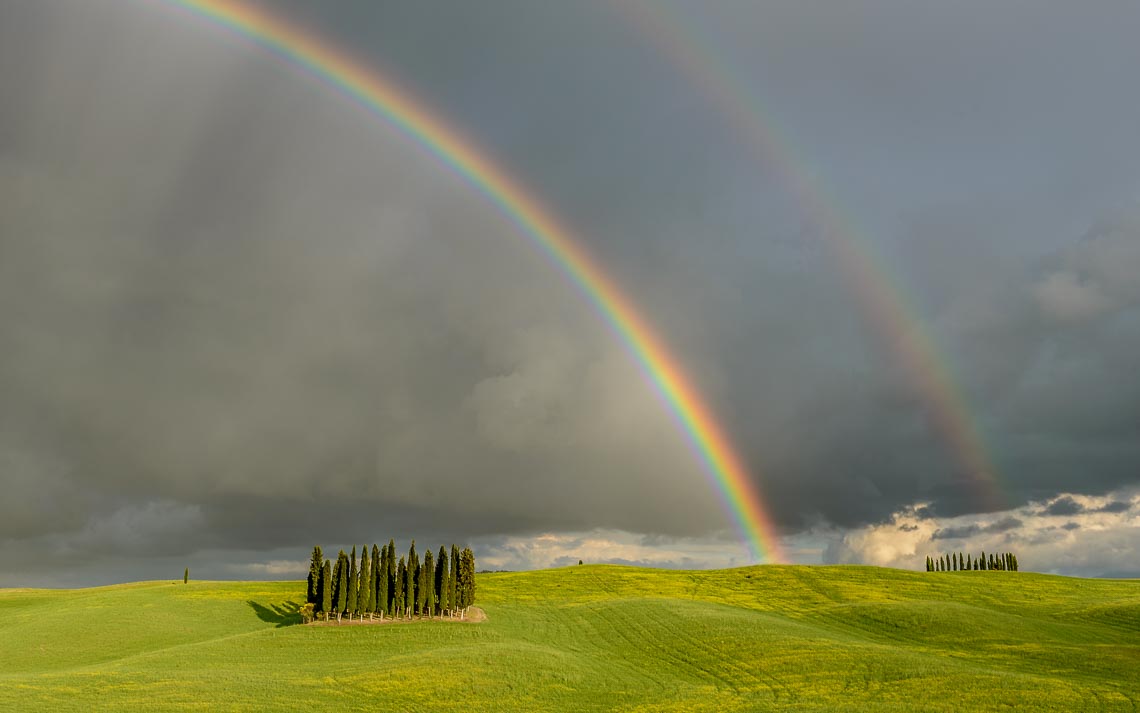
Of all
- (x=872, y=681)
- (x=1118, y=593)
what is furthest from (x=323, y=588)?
(x=1118, y=593)

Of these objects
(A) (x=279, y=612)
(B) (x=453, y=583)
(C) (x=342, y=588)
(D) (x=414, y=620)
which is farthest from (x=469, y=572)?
(A) (x=279, y=612)

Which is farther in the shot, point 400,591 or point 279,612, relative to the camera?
point 279,612

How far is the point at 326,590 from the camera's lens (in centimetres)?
8519

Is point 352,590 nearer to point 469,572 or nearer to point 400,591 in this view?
point 400,591

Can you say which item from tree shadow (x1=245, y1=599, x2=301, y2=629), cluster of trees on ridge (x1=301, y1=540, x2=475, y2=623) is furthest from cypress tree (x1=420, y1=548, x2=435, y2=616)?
tree shadow (x1=245, y1=599, x2=301, y2=629)

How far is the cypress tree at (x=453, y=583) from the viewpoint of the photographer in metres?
88.8

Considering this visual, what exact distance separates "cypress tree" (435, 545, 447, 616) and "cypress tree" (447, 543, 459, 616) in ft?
1.93

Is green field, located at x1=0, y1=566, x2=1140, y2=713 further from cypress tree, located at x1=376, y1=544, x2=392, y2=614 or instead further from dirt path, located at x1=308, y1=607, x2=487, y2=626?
cypress tree, located at x1=376, y1=544, x2=392, y2=614

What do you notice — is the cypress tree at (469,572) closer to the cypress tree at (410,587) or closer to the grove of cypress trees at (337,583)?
the cypress tree at (410,587)

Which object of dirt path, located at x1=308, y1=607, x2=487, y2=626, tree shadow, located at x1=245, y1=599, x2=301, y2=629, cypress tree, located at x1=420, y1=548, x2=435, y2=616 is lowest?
tree shadow, located at x1=245, y1=599, x2=301, y2=629

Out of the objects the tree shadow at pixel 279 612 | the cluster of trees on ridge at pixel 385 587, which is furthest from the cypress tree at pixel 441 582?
the tree shadow at pixel 279 612

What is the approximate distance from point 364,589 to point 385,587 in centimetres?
257

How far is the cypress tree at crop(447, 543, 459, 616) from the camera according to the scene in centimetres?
8875

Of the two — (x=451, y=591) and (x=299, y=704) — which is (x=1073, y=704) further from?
(x=451, y=591)
